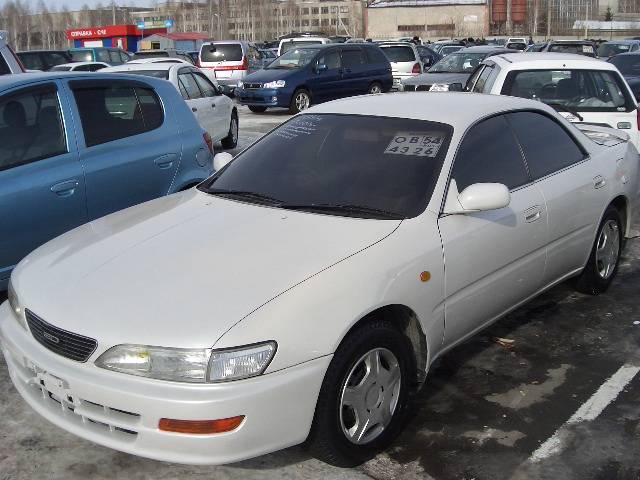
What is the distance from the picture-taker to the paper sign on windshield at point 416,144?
13.4 ft

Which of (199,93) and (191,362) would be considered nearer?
(191,362)

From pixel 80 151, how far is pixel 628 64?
14.2 m

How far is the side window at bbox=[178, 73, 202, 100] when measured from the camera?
1134 cm

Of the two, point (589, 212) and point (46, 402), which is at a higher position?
point (589, 212)

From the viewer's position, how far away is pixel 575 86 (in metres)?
8.46

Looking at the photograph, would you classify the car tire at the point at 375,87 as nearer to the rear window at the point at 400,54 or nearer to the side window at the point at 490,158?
the rear window at the point at 400,54

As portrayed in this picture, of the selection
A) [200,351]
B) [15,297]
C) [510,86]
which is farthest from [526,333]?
[510,86]

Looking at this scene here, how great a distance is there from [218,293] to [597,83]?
6680 millimetres

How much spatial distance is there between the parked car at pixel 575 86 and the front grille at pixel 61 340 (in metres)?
6.18

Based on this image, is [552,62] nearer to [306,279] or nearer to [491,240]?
[491,240]

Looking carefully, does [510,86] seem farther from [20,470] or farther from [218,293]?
[20,470]

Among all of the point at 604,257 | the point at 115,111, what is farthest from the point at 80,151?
the point at 604,257

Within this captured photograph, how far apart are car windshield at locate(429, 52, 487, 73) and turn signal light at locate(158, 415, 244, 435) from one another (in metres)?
14.2

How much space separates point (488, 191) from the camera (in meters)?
3.79
